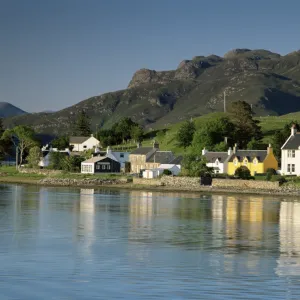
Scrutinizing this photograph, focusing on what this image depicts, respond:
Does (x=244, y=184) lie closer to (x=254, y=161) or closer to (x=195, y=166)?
(x=254, y=161)

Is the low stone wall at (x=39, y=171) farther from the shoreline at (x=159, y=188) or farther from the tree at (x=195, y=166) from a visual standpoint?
the tree at (x=195, y=166)

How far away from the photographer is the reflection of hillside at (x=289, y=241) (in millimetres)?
27125

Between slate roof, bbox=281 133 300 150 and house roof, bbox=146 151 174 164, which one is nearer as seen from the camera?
slate roof, bbox=281 133 300 150

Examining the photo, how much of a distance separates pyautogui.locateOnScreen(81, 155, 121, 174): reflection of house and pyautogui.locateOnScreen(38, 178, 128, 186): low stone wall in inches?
291

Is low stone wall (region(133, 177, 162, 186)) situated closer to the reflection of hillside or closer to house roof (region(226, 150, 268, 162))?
house roof (region(226, 150, 268, 162))

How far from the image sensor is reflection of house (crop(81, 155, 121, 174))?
103 meters

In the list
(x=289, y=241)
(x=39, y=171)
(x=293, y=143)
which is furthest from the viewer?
(x=39, y=171)

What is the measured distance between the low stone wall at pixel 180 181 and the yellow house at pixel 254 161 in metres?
5.88

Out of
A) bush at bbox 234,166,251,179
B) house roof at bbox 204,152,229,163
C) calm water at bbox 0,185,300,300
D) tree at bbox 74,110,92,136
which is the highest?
tree at bbox 74,110,92,136

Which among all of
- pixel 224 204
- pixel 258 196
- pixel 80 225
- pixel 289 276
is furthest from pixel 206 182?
pixel 289 276

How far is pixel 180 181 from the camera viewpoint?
3302 inches

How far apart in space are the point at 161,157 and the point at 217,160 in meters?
13.0

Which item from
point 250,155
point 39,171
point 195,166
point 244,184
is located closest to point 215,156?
point 250,155

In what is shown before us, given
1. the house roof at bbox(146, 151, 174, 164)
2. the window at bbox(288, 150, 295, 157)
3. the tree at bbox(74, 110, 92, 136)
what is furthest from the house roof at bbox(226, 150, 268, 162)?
the tree at bbox(74, 110, 92, 136)
